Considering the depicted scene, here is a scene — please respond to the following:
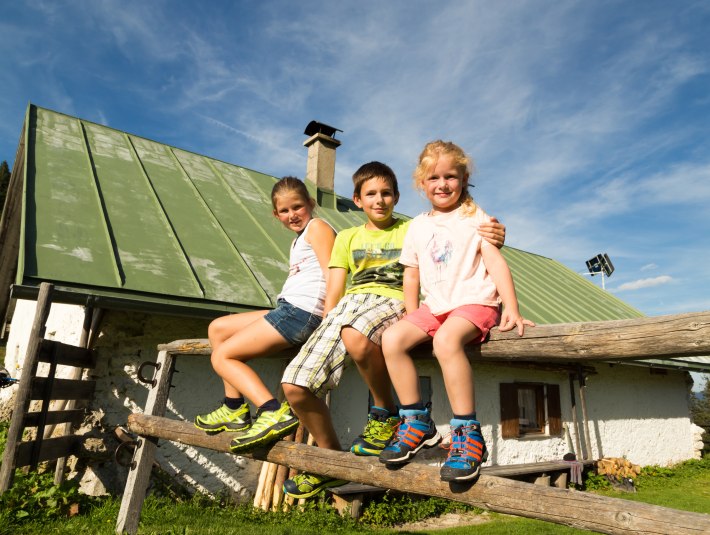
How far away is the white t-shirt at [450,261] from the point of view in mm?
2221

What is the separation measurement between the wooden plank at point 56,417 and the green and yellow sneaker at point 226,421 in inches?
112

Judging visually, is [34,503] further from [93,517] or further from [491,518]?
[491,518]

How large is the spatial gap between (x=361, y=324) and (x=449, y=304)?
1.30 feet

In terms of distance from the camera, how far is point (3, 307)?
33.6 ft

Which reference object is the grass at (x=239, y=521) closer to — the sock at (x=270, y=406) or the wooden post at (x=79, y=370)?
the wooden post at (x=79, y=370)

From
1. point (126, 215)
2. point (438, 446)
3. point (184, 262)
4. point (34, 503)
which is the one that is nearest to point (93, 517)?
point (34, 503)

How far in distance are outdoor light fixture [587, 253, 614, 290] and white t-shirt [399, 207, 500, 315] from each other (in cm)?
1621

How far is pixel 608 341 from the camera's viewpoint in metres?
1.86

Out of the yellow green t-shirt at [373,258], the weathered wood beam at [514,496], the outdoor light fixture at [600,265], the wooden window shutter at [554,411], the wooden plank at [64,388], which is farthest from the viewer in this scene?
the outdoor light fixture at [600,265]

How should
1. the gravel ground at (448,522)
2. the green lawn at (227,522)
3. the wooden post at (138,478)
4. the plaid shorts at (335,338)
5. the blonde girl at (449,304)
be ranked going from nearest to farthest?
1. the blonde girl at (449,304)
2. the plaid shorts at (335,338)
3. the wooden post at (138,478)
4. the green lawn at (227,522)
5. the gravel ground at (448,522)

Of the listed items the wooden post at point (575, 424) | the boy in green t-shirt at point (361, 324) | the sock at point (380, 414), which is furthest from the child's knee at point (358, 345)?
the wooden post at point (575, 424)

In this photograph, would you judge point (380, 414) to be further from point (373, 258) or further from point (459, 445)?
point (373, 258)

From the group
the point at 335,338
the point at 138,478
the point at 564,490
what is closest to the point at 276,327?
the point at 335,338

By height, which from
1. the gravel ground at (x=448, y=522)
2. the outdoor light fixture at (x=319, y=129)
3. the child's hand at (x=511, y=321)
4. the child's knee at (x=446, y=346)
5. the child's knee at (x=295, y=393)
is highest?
the outdoor light fixture at (x=319, y=129)
